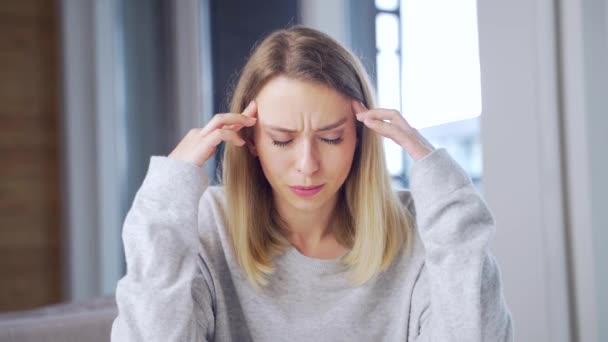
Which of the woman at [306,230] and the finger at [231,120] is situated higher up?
the finger at [231,120]

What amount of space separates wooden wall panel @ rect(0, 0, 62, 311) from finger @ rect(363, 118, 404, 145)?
2.19 meters

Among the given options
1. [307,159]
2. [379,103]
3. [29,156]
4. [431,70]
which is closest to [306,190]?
[307,159]

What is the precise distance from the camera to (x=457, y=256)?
0.80 metres

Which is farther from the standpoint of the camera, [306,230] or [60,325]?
[60,325]

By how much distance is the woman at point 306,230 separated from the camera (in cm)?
82

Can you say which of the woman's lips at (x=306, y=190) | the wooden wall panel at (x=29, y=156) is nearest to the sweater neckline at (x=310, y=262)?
the woman's lips at (x=306, y=190)

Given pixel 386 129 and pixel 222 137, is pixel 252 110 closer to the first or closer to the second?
pixel 222 137

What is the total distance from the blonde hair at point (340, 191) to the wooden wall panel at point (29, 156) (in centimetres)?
200

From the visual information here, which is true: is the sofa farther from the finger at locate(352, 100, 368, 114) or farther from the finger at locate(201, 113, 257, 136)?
the finger at locate(352, 100, 368, 114)

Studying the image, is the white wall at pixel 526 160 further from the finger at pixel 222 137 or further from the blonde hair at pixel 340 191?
the finger at pixel 222 137

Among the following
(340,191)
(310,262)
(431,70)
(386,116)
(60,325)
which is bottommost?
(60,325)

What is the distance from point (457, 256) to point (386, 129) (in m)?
0.20

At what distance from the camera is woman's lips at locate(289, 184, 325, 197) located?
2.90ft

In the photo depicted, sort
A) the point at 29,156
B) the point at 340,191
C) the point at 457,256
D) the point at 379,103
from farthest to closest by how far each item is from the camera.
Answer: the point at 29,156 → the point at 379,103 → the point at 340,191 → the point at 457,256
